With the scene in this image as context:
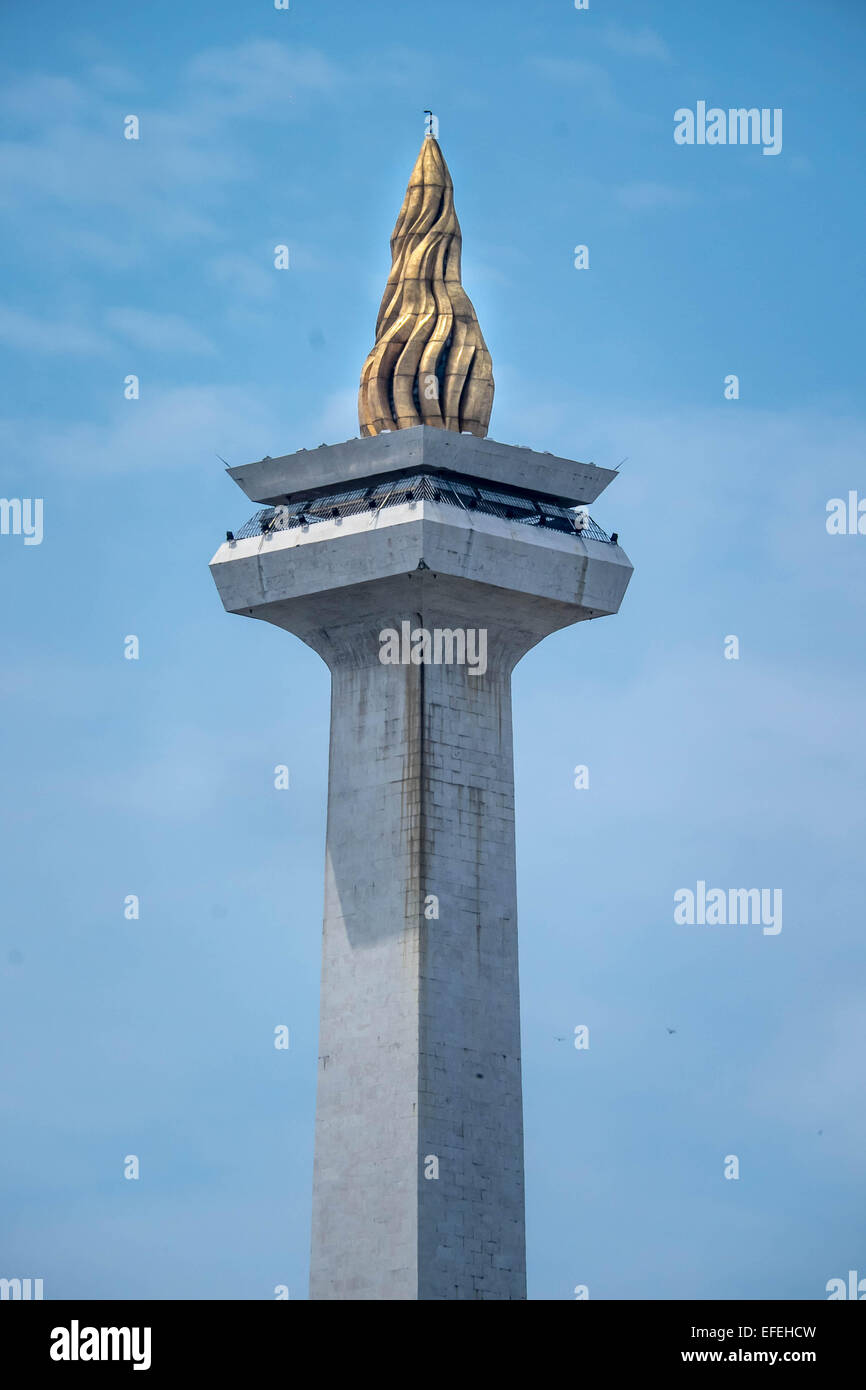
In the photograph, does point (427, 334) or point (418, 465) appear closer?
point (418, 465)

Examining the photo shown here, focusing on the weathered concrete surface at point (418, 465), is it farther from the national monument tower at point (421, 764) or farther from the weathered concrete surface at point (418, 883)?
the weathered concrete surface at point (418, 883)

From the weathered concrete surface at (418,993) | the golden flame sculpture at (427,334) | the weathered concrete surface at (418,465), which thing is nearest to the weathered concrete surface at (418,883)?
the weathered concrete surface at (418,993)

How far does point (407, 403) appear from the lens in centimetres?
11756

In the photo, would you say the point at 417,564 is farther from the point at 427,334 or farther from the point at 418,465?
the point at 427,334

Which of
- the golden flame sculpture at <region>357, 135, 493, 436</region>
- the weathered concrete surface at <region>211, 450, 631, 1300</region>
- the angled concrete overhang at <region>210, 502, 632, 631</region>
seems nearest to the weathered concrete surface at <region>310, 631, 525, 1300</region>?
the weathered concrete surface at <region>211, 450, 631, 1300</region>

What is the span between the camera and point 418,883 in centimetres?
10925

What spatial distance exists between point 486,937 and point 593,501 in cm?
1778

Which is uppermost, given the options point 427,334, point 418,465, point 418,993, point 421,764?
point 427,334

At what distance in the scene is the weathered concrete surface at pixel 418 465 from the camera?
11275cm

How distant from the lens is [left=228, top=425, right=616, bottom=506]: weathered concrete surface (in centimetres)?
11275

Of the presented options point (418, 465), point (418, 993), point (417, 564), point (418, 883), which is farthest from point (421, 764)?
point (418, 465)

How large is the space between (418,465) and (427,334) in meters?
8.13

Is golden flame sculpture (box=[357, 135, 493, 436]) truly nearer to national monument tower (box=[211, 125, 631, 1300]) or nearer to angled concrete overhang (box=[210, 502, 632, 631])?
national monument tower (box=[211, 125, 631, 1300])
